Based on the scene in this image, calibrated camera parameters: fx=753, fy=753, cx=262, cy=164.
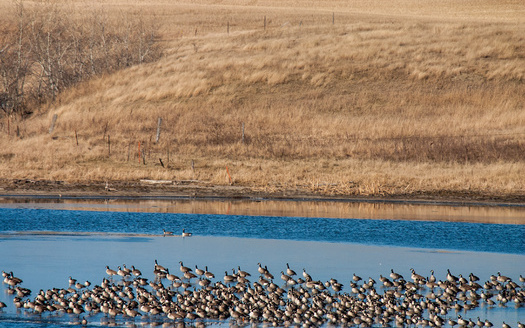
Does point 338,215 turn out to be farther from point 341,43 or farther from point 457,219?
point 341,43

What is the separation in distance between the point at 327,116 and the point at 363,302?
32.5 metres

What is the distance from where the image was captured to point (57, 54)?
204 ft

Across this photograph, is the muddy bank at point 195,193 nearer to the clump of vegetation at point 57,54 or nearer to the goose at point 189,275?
the goose at point 189,275

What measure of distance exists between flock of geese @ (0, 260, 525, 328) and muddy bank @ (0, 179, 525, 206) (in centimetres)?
1471

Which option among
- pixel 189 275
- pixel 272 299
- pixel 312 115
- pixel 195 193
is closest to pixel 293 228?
pixel 189 275

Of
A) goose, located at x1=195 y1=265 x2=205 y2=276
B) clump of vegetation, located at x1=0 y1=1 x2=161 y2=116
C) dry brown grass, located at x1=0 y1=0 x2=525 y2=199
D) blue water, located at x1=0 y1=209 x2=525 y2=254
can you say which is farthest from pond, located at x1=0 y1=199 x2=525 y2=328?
clump of vegetation, located at x1=0 y1=1 x2=161 y2=116

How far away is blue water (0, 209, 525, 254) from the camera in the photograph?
22312 millimetres

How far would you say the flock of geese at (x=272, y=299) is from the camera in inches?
545

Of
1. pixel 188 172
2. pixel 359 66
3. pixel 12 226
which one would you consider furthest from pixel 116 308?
pixel 359 66

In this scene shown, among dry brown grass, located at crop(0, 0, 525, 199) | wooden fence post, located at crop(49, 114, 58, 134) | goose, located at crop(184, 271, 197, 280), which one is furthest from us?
wooden fence post, located at crop(49, 114, 58, 134)

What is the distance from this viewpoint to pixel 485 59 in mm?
56156

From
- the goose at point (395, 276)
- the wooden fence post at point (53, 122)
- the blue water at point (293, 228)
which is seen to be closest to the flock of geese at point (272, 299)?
the goose at point (395, 276)

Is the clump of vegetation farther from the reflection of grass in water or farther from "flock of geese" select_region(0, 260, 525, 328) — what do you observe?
"flock of geese" select_region(0, 260, 525, 328)

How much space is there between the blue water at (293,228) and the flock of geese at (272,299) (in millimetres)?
5276
